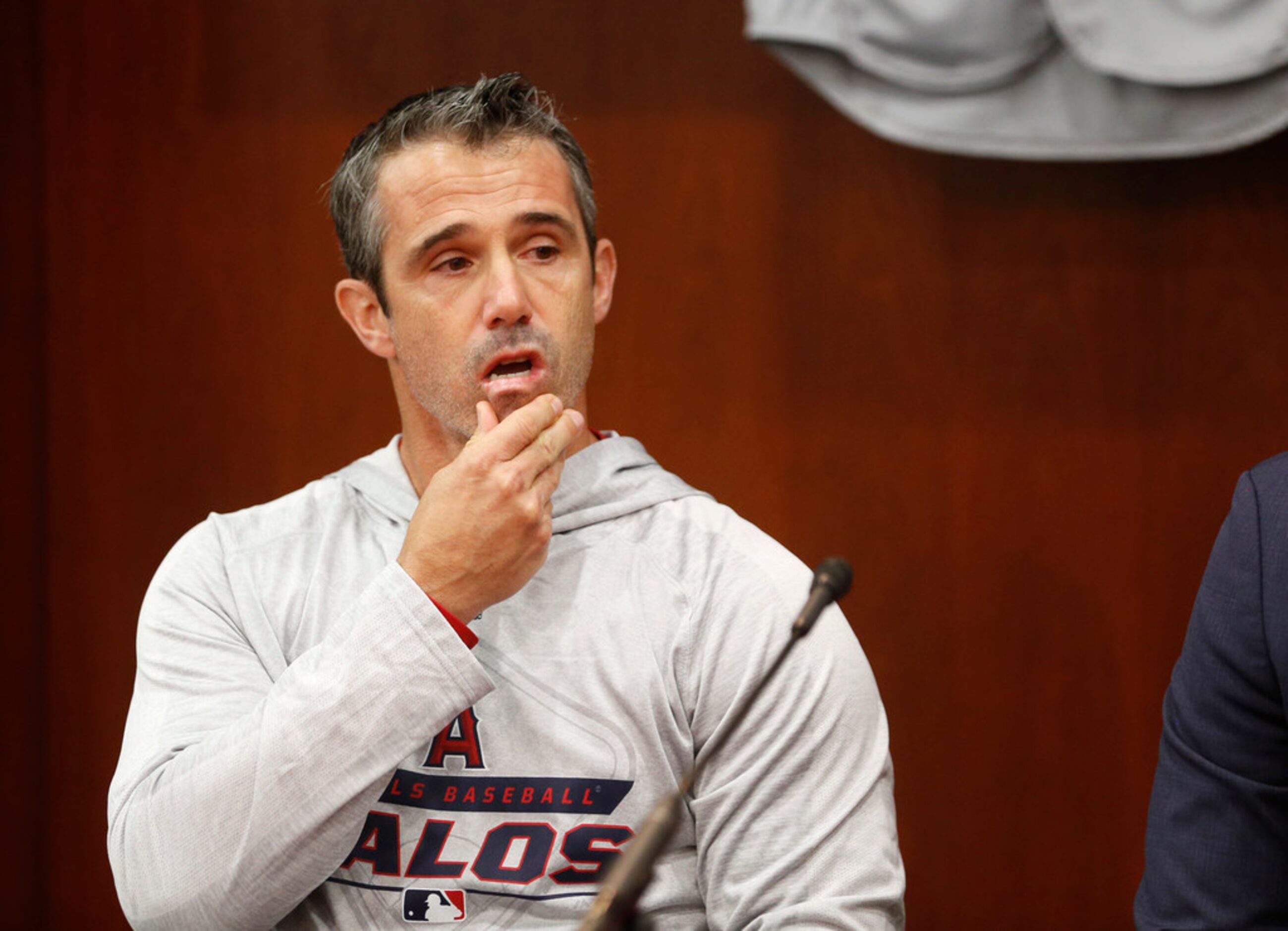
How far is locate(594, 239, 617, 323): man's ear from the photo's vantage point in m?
1.58

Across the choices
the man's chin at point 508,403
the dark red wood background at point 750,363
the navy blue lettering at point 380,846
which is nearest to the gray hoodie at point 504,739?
the navy blue lettering at point 380,846

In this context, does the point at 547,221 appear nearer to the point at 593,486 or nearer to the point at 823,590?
the point at 593,486

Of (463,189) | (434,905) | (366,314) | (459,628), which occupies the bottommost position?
(434,905)

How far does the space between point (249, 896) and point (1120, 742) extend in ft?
4.12

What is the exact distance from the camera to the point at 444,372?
141cm

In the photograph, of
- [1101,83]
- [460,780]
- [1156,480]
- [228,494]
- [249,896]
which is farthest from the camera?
[228,494]

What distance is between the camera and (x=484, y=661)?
133 cm

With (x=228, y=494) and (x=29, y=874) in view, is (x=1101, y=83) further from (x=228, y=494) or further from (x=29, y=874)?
(x=29, y=874)

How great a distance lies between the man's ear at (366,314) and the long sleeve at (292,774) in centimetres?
39

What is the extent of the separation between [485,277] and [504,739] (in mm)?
473

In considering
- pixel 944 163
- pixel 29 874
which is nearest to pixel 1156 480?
pixel 944 163

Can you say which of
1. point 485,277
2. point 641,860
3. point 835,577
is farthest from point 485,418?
point 641,860

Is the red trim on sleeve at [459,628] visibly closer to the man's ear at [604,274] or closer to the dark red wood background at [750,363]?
the man's ear at [604,274]

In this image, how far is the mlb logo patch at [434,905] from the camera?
1.26 meters
